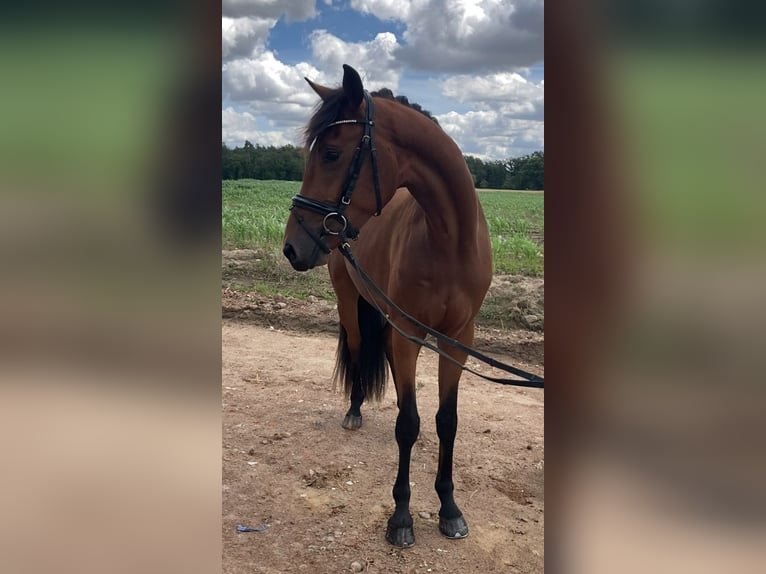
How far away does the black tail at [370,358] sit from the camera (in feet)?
15.5

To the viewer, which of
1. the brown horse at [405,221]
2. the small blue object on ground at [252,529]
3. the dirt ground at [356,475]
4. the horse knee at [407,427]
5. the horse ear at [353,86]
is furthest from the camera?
the horse knee at [407,427]

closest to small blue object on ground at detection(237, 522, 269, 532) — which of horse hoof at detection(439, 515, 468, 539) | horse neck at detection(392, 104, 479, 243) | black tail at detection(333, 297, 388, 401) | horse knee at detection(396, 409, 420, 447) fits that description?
horse knee at detection(396, 409, 420, 447)

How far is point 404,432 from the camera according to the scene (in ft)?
11.2

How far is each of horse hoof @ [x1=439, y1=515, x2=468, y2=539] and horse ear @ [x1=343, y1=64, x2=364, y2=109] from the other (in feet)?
8.10

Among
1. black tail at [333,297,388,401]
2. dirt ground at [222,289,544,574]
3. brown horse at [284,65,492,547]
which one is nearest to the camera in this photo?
brown horse at [284,65,492,547]

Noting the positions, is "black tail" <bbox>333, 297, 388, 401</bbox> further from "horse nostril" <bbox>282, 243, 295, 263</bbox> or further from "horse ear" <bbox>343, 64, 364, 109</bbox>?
"horse ear" <bbox>343, 64, 364, 109</bbox>

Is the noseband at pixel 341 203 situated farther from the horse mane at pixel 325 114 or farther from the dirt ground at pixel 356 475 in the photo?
the dirt ground at pixel 356 475

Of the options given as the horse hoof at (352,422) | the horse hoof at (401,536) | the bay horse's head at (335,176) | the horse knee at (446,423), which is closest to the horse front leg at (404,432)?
the horse hoof at (401,536)

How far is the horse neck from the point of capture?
9.46ft

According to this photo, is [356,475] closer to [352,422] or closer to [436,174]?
[352,422]

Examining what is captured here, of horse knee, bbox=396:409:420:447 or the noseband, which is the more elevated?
the noseband

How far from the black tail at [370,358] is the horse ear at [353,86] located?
223 cm
